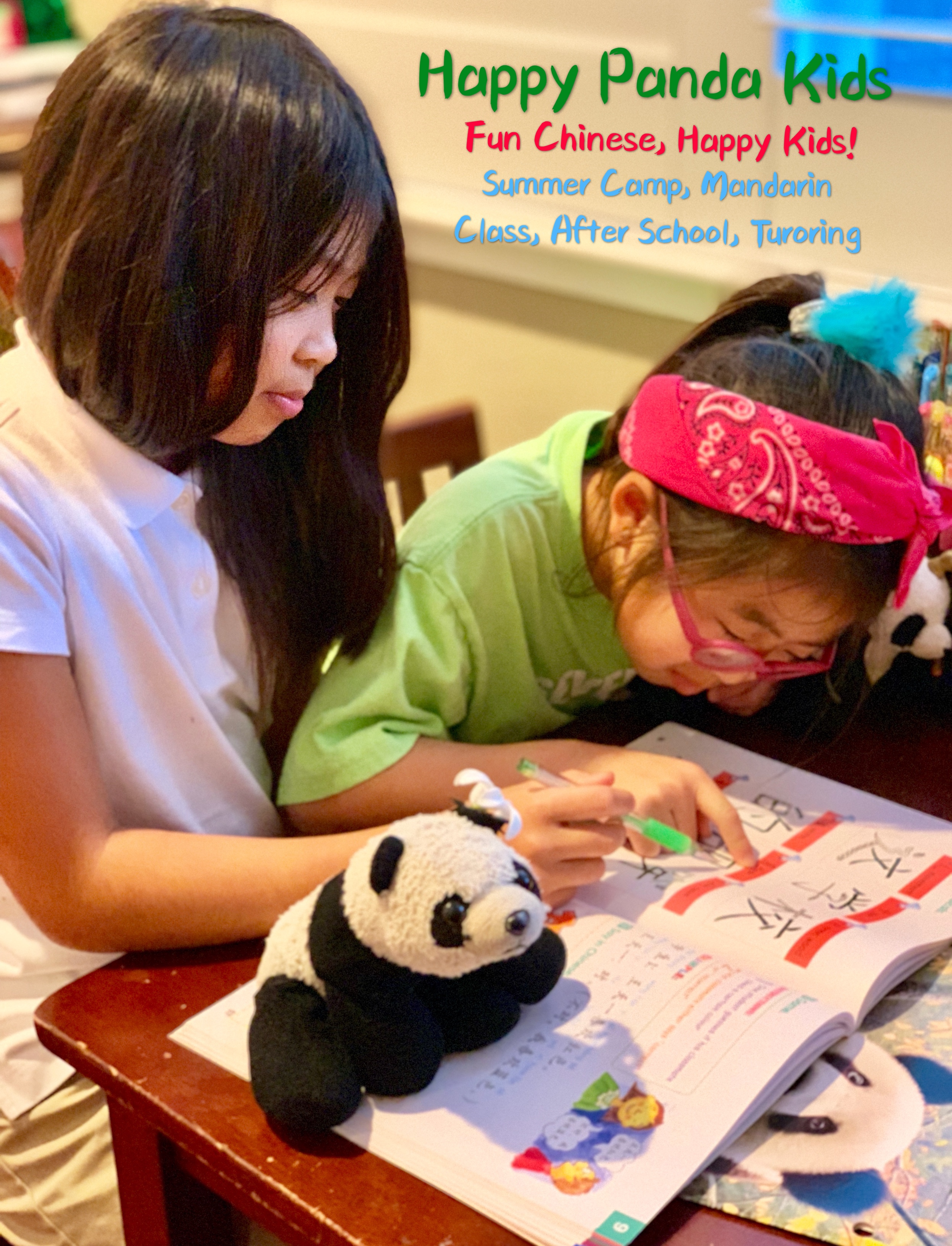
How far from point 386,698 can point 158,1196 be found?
0.36 m

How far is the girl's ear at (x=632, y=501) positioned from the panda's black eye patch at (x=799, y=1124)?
47 cm

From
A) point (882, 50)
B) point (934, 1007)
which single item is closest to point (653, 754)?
point (934, 1007)

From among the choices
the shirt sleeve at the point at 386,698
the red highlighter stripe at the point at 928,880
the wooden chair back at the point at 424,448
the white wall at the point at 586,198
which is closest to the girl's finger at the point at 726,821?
the red highlighter stripe at the point at 928,880

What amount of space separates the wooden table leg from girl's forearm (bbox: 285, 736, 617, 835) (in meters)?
0.27

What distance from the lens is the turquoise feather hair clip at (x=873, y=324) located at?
964mm

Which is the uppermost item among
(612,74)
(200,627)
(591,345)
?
(612,74)

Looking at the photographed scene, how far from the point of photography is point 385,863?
666 millimetres

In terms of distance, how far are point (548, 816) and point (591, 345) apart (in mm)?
1322

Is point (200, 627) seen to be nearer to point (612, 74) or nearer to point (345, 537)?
point (345, 537)

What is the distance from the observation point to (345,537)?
99 cm

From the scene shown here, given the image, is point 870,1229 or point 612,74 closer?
point 870,1229

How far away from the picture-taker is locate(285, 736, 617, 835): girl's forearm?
3.12 ft

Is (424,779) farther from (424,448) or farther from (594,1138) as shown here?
(424,448)

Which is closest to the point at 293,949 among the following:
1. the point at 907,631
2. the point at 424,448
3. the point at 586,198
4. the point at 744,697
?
the point at 744,697
